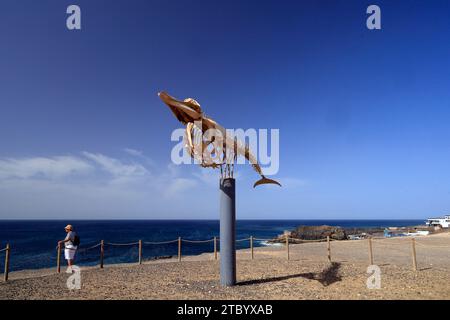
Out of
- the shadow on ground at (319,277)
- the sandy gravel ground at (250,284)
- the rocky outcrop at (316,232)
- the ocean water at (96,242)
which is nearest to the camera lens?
the sandy gravel ground at (250,284)

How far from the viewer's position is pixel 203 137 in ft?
31.9

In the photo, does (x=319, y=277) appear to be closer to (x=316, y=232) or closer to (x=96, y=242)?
(x=316, y=232)

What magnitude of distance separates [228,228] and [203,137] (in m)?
2.83

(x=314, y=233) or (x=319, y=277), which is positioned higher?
(x=319, y=277)

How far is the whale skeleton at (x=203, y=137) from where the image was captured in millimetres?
9148

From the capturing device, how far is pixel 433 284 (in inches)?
377

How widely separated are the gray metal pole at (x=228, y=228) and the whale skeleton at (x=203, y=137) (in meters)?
0.48

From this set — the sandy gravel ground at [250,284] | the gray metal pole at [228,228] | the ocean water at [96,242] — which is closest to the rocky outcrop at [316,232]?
the ocean water at [96,242]

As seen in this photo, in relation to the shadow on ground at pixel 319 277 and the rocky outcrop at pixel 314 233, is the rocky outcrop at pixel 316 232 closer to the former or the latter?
the rocky outcrop at pixel 314 233

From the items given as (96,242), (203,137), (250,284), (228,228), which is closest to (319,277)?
(250,284)
